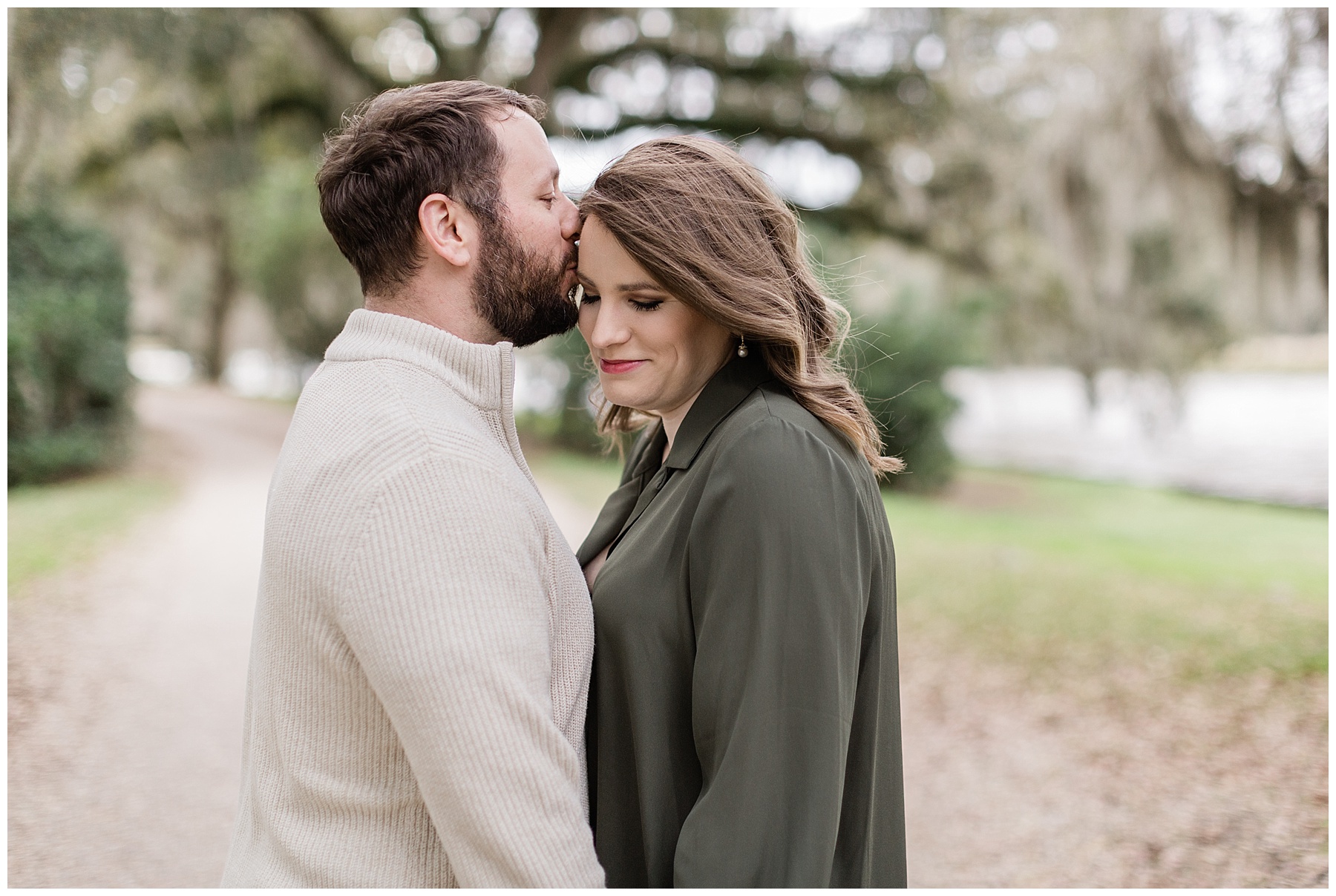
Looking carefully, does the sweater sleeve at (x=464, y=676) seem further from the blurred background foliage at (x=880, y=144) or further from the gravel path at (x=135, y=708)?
the blurred background foliage at (x=880, y=144)

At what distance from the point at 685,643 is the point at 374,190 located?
3.17 feet

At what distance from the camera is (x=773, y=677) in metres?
1.48

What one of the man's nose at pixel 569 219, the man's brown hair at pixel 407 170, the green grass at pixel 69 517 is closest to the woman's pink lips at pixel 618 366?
the man's nose at pixel 569 219

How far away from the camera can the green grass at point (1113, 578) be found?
7375mm

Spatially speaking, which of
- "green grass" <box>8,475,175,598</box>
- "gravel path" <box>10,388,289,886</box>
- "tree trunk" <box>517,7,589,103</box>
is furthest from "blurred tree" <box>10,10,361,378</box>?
"gravel path" <box>10,388,289,886</box>

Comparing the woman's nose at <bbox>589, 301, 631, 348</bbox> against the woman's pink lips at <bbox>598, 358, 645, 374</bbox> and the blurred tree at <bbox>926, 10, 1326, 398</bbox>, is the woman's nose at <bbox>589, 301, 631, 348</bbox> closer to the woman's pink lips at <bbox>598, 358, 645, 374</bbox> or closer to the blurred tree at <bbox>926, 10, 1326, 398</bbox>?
the woman's pink lips at <bbox>598, 358, 645, 374</bbox>

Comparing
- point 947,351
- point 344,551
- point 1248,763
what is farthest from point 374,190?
point 947,351

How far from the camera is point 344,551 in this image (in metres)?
1.37

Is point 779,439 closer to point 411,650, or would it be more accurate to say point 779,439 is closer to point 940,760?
point 411,650

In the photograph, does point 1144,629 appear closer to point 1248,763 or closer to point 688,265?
point 1248,763

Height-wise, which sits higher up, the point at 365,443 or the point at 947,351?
the point at 365,443

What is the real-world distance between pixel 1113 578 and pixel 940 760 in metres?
4.89

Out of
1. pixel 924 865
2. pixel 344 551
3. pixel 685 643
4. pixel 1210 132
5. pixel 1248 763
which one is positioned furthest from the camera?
pixel 1210 132

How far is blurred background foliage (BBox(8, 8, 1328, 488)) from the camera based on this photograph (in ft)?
28.3
